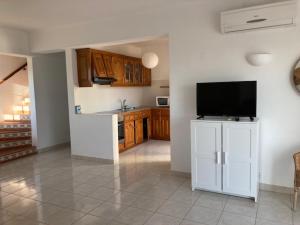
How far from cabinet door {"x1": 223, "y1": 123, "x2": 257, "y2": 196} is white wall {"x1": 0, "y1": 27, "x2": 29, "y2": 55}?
4.46 metres

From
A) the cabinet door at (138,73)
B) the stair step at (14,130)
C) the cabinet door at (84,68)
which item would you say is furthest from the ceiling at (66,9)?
the stair step at (14,130)

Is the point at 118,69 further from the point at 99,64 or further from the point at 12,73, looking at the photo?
the point at 12,73

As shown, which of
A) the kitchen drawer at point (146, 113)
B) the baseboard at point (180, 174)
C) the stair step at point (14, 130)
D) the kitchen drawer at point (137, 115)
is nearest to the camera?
the baseboard at point (180, 174)

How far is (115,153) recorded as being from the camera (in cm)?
476

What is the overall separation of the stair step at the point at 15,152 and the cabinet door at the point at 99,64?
7.83 feet

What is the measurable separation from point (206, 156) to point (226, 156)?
0.27 metres

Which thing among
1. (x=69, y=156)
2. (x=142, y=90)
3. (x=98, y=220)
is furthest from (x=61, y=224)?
(x=142, y=90)

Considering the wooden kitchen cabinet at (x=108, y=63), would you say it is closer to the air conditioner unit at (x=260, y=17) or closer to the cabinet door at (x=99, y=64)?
the cabinet door at (x=99, y=64)

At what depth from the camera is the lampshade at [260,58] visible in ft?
10.2

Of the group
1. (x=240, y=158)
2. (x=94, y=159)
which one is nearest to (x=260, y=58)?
(x=240, y=158)

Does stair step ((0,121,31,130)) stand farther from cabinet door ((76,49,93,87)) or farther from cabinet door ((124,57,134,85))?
cabinet door ((124,57,134,85))

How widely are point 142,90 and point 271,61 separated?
454 cm

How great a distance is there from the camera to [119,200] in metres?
3.14

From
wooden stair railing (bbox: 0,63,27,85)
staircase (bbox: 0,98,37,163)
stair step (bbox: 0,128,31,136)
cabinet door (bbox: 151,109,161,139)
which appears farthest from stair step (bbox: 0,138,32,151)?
cabinet door (bbox: 151,109,161,139)
